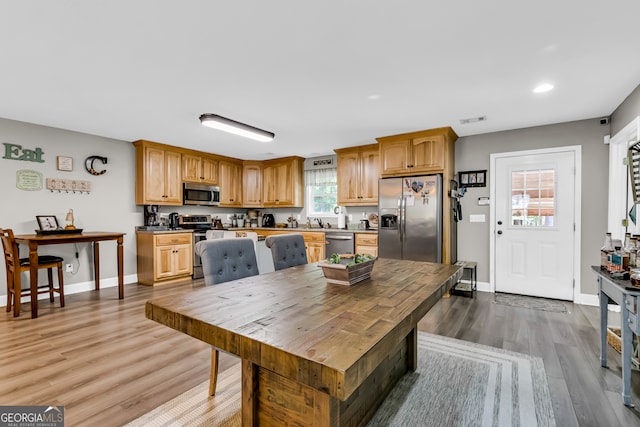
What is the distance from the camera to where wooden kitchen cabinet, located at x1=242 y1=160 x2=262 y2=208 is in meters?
6.70

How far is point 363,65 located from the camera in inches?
99.1

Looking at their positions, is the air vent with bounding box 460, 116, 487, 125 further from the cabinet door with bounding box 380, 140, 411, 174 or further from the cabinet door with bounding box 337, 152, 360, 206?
the cabinet door with bounding box 337, 152, 360, 206

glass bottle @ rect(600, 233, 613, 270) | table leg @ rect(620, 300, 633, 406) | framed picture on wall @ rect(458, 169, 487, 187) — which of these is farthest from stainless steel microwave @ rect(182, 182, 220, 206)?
table leg @ rect(620, 300, 633, 406)

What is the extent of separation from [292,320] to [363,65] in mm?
2145

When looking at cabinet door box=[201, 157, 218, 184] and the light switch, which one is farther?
cabinet door box=[201, 157, 218, 184]

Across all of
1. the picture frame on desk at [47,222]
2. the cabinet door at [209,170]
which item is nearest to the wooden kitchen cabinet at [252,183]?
the cabinet door at [209,170]

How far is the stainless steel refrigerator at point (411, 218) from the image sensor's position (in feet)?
14.0

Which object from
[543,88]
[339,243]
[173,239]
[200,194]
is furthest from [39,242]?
[543,88]

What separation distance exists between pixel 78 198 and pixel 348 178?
419 cm

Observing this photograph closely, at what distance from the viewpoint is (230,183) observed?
21.1 ft

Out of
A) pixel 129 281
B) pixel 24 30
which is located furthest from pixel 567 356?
pixel 129 281

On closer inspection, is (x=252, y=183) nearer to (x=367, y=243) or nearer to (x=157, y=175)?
(x=157, y=175)

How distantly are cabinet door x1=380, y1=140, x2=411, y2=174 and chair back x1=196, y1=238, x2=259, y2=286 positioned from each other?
2945 millimetres

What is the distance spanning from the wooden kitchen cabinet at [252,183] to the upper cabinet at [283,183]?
11cm
